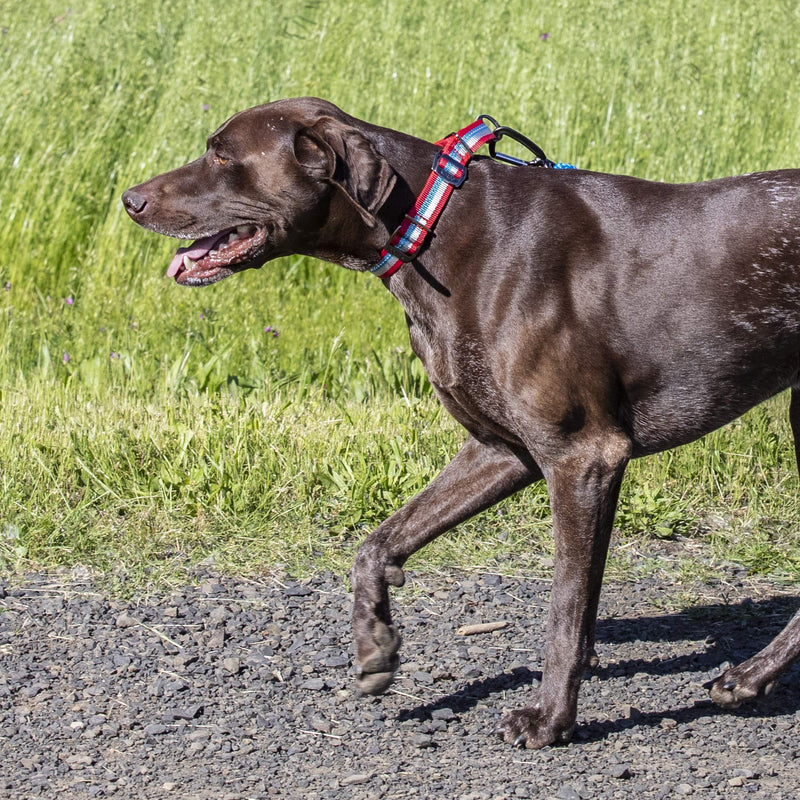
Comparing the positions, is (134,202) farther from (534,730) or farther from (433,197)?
(534,730)

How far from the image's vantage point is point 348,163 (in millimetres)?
3520

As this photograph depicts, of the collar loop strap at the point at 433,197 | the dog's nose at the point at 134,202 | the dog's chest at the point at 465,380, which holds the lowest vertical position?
the dog's chest at the point at 465,380

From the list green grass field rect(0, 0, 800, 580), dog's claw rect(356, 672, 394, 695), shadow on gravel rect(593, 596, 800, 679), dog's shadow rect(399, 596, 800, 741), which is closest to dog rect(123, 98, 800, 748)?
dog's claw rect(356, 672, 394, 695)

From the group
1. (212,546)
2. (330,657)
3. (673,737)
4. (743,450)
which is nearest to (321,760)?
(330,657)

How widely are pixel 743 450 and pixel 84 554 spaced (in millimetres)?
2689

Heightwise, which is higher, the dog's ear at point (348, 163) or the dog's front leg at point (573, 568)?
the dog's ear at point (348, 163)

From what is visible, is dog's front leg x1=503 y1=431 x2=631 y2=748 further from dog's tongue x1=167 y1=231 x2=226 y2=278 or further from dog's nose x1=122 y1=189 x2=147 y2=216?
→ dog's nose x1=122 y1=189 x2=147 y2=216

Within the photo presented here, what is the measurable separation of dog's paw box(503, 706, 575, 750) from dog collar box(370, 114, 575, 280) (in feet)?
4.27

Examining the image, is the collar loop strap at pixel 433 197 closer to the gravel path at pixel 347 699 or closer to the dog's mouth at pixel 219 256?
the dog's mouth at pixel 219 256

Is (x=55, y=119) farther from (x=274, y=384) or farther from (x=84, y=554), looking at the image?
(x=84, y=554)

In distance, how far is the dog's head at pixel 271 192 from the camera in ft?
11.6

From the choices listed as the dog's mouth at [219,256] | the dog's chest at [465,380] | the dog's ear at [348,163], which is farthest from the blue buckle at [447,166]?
the dog's mouth at [219,256]

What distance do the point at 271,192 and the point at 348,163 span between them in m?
0.26

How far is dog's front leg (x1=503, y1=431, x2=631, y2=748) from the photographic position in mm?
3439
